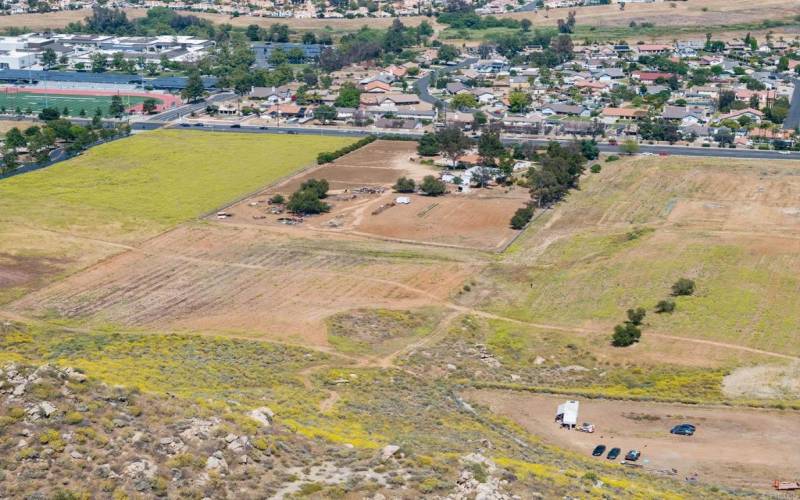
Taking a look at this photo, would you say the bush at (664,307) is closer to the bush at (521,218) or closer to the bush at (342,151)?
the bush at (521,218)

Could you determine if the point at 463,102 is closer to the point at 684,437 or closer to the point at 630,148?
the point at 630,148

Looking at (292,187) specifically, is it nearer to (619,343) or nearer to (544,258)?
(544,258)

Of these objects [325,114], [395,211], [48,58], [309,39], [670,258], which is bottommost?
[670,258]

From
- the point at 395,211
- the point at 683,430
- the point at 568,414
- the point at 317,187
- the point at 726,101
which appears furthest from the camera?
the point at 726,101

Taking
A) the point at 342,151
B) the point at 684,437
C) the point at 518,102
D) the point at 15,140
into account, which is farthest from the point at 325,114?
the point at 684,437

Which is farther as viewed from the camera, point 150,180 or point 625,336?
point 150,180

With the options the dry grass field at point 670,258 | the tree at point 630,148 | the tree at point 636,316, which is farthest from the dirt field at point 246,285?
the tree at point 630,148
